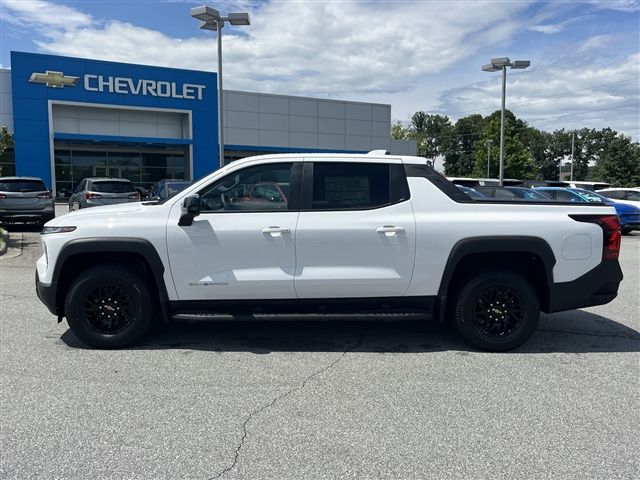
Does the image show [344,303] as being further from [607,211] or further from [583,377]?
[607,211]

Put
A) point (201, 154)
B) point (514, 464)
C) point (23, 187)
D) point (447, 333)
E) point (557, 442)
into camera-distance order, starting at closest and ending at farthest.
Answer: point (514, 464) → point (557, 442) → point (447, 333) → point (23, 187) → point (201, 154)

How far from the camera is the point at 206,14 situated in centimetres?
1529

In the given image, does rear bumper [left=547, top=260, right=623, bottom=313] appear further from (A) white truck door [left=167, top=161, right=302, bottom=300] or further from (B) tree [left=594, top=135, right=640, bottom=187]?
(B) tree [left=594, top=135, right=640, bottom=187]

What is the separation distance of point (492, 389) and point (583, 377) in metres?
0.92

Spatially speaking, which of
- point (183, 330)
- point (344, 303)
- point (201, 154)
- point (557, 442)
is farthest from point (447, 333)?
point (201, 154)

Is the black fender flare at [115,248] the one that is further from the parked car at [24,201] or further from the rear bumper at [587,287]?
the parked car at [24,201]

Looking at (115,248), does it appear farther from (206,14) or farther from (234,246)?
(206,14)

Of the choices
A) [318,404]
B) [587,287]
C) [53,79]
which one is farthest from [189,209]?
[53,79]

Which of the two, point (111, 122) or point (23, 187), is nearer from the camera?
point (23, 187)

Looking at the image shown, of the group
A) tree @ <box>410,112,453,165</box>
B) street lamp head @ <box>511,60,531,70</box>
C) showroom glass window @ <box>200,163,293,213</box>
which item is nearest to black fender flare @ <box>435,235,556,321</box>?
showroom glass window @ <box>200,163,293,213</box>

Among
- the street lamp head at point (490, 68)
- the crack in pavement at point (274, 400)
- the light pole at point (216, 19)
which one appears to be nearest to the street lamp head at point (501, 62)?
the street lamp head at point (490, 68)

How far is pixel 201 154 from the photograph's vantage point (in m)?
35.3

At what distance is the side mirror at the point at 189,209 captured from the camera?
15.5ft

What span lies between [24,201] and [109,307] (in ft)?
37.9
